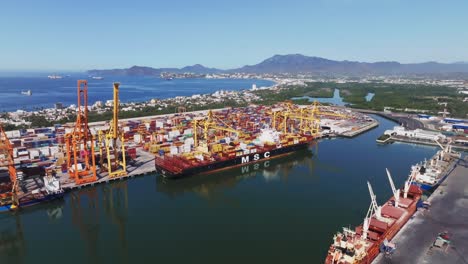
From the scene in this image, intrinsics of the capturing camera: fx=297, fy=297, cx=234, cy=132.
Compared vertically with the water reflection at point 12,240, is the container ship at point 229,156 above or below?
above

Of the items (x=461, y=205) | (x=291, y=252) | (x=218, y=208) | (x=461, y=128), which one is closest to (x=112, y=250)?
(x=218, y=208)

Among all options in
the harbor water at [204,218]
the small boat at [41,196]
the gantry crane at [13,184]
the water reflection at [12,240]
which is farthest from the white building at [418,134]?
the gantry crane at [13,184]

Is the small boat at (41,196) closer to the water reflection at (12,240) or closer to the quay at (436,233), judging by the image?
the water reflection at (12,240)

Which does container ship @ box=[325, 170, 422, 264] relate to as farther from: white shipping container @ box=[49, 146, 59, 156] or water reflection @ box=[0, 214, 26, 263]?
white shipping container @ box=[49, 146, 59, 156]

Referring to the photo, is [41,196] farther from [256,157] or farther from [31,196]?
[256,157]

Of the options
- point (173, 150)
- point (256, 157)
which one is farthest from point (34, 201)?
point (256, 157)

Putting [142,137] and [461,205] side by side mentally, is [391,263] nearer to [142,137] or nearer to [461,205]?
[461,205]

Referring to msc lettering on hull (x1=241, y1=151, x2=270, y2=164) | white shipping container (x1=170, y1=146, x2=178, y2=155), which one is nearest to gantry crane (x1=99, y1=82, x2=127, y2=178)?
white shipping container (x1=170, y1=146, x2=178, y2=155)
